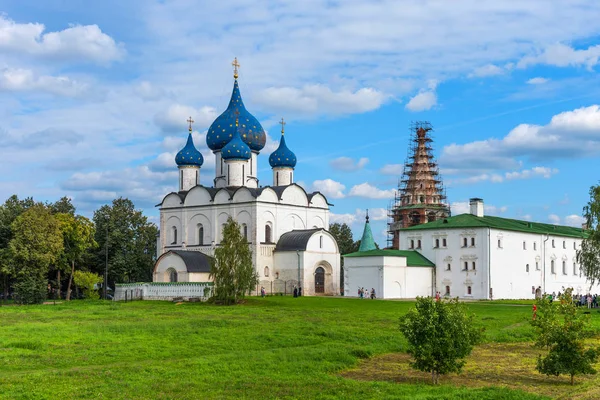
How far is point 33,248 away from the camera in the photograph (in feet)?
165

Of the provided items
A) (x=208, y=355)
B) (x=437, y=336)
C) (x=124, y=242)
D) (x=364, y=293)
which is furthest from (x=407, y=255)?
(x=437, y=336)

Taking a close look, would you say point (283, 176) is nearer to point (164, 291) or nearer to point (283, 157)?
point (283, 157)

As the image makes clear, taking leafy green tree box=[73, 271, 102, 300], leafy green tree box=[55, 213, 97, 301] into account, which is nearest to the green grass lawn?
leafy green tree box=[55, 213, 97, 301]

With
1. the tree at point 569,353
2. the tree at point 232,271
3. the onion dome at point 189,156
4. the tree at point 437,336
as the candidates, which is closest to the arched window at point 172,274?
the onion dome at point 189,156

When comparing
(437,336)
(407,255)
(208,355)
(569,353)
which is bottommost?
(208,355)

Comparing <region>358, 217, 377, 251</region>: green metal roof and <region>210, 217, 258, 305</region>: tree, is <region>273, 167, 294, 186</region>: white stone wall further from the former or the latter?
<region>210, 217, 258, 305</region>: tree

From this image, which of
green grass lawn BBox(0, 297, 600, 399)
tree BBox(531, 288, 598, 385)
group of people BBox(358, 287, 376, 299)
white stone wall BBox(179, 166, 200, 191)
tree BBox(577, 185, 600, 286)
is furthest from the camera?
white stone wall BBox(179, 166, 200, 191)

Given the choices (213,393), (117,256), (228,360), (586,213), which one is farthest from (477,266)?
(213,393)

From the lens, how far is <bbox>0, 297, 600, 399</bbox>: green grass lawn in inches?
615

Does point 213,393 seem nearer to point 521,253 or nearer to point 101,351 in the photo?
point 101,351

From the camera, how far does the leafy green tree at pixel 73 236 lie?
55.2 meters

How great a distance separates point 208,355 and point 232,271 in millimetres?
21929

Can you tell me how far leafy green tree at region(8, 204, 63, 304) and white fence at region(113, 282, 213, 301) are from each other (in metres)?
5.64

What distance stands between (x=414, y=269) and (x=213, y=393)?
4048 centimetres
